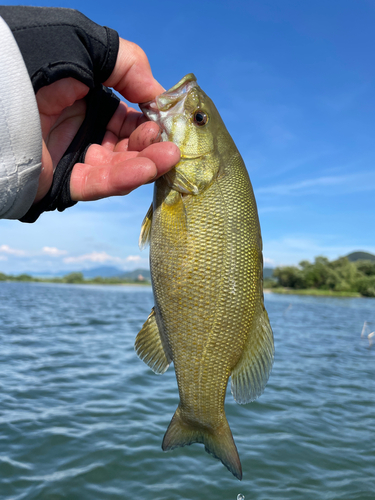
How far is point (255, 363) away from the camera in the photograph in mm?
2844

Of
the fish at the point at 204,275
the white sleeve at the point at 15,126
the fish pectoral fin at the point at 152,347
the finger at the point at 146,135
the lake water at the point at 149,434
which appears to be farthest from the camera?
the lake water at the point at 149,434

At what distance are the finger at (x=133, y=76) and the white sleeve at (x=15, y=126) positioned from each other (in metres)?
1.09

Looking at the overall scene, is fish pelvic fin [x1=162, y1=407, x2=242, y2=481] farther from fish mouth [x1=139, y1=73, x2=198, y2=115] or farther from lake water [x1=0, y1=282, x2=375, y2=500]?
lake water [x1=0, y1=282, x2=375, y2=500]

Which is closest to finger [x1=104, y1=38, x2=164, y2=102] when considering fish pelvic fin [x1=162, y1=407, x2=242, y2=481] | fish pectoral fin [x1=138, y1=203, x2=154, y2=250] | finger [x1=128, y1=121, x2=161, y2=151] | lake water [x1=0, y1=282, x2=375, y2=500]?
finger [x1=128, y1=121, x2=161, y2=151]

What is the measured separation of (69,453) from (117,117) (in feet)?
18.6

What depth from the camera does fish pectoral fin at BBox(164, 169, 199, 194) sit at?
263cm

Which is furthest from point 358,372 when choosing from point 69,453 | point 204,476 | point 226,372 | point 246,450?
point 226,372

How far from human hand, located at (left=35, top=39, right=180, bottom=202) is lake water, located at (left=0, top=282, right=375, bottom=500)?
4792 mm

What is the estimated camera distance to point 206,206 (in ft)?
8.53

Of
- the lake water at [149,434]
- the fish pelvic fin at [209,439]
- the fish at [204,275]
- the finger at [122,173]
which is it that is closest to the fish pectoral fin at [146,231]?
the fish at [204,275]

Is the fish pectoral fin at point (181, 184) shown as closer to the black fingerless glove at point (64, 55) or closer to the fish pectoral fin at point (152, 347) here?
the black fingerless glove at point (64, 55)

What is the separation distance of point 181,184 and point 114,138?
1.24 m

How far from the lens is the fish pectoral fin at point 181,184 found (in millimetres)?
2635

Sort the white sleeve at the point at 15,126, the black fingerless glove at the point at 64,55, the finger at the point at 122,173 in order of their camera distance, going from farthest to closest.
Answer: the finger at the point at 122,173, the black fingerless glove at the point at 64,55, the white sleeve at the point at 15,126
